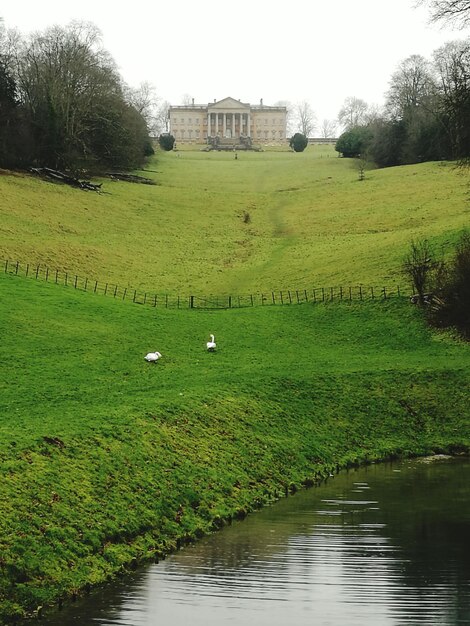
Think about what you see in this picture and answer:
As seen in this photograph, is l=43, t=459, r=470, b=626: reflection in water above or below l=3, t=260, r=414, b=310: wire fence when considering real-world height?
below

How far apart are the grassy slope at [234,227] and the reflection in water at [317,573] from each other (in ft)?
107

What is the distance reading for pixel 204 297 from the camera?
194 ft

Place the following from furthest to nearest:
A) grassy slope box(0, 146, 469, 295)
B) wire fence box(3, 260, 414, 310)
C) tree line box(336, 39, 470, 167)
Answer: tree line box(336, 39, 470, 167) → grassy slope box(0, 146, 469, 295) → wire fence box(3, 260, 414, 310)

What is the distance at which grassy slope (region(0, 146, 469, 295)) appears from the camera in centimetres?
6309

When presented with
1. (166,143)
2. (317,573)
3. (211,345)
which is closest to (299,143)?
(166,143)

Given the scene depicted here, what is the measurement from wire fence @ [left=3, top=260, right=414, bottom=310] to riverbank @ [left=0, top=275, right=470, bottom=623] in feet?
5.78

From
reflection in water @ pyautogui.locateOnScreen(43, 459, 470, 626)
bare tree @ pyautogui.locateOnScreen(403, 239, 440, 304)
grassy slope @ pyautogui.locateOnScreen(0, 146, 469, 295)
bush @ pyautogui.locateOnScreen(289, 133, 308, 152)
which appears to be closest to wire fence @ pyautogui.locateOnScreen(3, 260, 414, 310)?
bare tree @ pyautogui.locateOnScreen(403, 239, 440, 304)

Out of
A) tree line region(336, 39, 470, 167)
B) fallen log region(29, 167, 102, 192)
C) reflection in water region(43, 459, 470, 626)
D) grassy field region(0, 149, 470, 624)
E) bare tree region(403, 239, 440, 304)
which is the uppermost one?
tree line region(336, 39, 470, 167)

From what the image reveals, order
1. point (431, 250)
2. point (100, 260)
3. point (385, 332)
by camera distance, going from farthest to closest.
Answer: point (100, 260), point (431, 250), point (385, 332)

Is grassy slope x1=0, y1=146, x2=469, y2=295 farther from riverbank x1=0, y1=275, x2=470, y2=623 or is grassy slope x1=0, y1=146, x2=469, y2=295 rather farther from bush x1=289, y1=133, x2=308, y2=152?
bush x1=289, y1=133, x2=308, y2=152

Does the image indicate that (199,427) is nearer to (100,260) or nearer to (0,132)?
(100,260)

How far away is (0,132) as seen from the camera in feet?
301

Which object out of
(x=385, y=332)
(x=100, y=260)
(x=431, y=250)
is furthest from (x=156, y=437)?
(x=100, y=260)

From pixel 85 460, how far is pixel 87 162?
83.6 m
